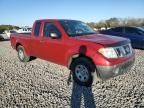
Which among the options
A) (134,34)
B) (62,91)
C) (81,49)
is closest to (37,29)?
(81,49)

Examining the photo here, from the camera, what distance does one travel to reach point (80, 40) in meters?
5.36

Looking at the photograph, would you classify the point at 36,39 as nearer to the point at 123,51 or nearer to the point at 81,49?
the point at 81,49

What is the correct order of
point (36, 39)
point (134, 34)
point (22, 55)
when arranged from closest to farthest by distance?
point (36, 39) < point (22, 55) < point (134, 34)

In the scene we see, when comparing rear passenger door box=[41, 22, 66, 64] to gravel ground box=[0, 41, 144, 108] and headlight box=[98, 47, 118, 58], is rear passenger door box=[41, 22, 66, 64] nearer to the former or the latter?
gravel ground box=[0, 41, 144, 108]

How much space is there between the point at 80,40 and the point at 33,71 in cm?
242

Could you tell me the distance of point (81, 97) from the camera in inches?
175

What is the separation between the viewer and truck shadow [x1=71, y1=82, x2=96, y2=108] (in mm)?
4090

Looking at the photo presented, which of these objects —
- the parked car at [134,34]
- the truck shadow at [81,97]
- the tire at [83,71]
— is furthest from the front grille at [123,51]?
the parked car at [134,34]

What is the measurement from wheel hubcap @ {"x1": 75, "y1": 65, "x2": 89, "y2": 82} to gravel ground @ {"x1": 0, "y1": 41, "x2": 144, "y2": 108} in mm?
278

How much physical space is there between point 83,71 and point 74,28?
66.2 inches

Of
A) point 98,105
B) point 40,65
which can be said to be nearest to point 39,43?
point 40,65

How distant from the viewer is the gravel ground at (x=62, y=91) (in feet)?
13.6

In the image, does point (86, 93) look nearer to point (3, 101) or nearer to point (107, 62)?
point (107, 62)

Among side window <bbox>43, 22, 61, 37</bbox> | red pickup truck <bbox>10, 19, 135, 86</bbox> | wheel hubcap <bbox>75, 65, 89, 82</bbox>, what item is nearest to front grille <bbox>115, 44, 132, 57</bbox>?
red pickup truck <bbox>10, 19, 135, 86</bbox>
